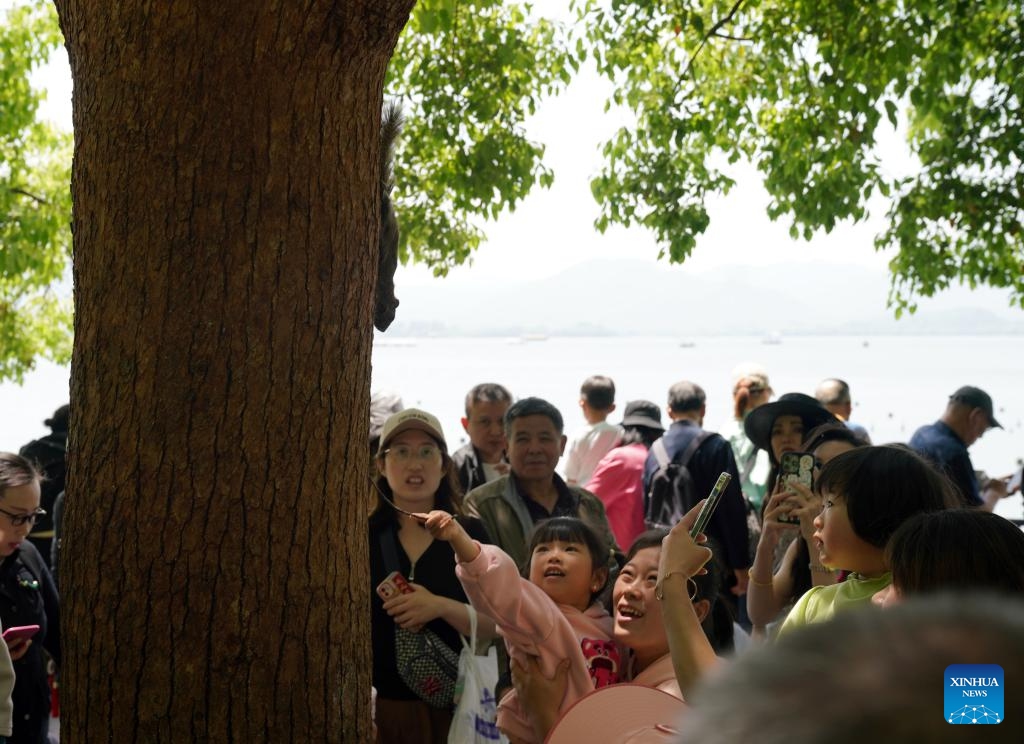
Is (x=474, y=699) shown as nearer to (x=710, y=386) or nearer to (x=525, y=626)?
(x=525, y=626)

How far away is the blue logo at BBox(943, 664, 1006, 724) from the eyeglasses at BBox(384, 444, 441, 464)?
11.5 feet

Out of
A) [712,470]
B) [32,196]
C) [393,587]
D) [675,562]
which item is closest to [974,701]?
[675,562]

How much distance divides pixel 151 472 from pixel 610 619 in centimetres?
173

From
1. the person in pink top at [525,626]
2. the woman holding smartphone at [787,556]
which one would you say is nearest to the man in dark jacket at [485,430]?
the woman holding smartphone at [787,556]

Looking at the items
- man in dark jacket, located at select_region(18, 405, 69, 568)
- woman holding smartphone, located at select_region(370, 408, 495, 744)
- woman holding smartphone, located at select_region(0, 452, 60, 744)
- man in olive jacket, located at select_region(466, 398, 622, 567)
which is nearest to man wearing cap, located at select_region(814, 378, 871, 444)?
man in olive jacket, located at select_region(466, 398, 622, 567)

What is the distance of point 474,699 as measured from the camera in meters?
3.62

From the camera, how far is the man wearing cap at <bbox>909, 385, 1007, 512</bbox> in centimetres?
670

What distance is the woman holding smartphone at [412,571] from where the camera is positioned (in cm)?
375

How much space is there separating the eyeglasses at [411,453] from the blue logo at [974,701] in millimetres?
3514

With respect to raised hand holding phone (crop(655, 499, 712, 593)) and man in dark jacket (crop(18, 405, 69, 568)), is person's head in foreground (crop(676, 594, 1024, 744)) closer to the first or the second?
raised hand holding phone (crop(655, 499, 712, 593))

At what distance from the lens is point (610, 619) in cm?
356

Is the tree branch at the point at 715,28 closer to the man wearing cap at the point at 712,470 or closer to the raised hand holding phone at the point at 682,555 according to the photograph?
the man wearing cap at the point at 712,470

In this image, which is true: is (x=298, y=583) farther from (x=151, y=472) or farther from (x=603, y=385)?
(x=603, y=385)

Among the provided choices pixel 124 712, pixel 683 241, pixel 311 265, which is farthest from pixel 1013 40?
pixel 124 712
